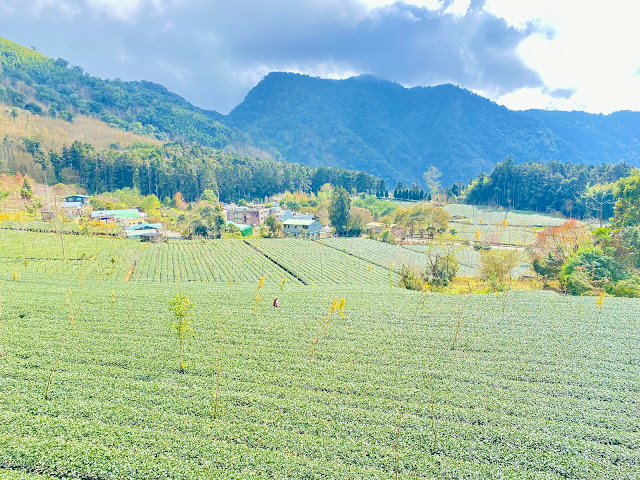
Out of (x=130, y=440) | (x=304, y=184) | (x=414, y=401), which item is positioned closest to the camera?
(x=130, y=440)

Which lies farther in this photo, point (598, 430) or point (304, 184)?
point (304, 184)

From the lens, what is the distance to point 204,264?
39.2m

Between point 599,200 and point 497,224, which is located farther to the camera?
point 599,200

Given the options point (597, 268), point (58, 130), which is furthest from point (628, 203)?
point (58, 130)

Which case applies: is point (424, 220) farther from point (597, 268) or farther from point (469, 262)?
point (597, 268)

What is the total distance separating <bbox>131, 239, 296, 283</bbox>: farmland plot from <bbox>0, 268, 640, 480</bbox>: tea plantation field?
15063 mm

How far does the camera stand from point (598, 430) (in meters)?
9.48

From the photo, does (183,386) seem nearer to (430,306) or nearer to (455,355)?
(455,355)

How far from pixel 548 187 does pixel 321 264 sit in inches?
3073

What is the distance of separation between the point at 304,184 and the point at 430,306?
112m

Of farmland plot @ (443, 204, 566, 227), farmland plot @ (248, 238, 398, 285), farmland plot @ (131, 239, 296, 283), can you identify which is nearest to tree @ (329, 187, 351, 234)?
farmland plot @ (248, 238, 398, 285)

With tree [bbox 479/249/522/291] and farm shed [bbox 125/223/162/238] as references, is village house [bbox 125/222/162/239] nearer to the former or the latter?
farm shed [bbox 125/223/162/238]

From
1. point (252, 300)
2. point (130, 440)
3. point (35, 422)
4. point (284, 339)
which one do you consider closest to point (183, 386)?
point (130, 440)

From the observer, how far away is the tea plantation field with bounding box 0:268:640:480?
8.05 m
